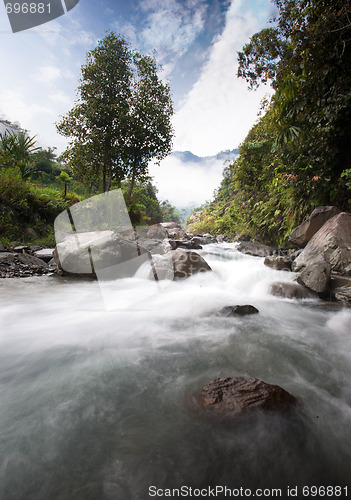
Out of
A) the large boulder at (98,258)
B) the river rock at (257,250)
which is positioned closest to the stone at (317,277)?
the large boulder at (98,258)

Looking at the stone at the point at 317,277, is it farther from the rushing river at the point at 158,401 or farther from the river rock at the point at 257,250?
the river rock at the point at 257,250

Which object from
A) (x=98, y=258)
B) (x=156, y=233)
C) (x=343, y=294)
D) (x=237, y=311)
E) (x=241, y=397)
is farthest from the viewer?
(x=156, y=233)

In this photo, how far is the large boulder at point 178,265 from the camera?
6227mm

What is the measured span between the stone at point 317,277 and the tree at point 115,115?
444 inches

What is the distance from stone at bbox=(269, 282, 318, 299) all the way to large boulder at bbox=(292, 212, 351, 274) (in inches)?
31.8

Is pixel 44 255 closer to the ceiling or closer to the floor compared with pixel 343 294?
closer to the ceiling

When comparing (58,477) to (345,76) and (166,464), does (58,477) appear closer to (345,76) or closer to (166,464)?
(166,464)

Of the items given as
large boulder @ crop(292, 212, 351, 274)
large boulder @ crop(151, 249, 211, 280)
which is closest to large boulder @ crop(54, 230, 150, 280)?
large boulder @ crop(151, 249, 211, 280)

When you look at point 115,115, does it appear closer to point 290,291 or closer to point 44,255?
point 44,255

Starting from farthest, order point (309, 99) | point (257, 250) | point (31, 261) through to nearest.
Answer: point (257, 250)
point (31, 261)
point (309, 99)

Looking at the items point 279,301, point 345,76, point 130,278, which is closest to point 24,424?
point 279,301

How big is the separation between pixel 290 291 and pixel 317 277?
62 centimetres

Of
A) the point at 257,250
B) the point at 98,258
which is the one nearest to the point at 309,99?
the point at 257,250

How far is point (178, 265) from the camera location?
6.37m
